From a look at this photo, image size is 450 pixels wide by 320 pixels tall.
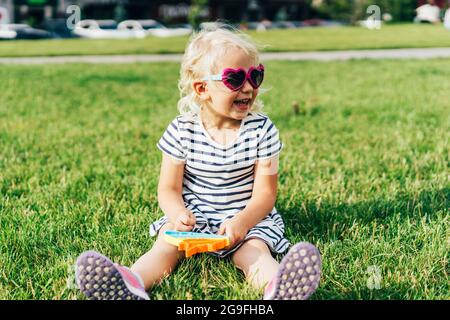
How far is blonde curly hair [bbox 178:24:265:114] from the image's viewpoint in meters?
2.31

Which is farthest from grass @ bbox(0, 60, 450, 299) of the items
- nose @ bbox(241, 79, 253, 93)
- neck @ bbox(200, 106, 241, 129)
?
nose @ bbox(241, 79, 253, 93)

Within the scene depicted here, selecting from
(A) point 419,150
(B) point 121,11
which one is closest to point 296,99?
(A) point 419,150

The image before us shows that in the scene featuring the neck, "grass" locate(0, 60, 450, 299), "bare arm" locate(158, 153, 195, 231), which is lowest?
"grass" locate(0, 60, 450, 299)

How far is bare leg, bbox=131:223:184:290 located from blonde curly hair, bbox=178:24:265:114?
63cm

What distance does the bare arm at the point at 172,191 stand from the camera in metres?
2.37

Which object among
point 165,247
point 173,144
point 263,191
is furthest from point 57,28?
point 165,247

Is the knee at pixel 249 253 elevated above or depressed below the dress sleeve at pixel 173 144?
below

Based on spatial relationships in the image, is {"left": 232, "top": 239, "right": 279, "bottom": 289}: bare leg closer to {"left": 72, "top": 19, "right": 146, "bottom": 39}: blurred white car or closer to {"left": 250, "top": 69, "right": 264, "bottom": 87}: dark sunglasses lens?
{"left": 250, "top": 69, "right": 264, "bottom": 87}: dark sunglasses lens

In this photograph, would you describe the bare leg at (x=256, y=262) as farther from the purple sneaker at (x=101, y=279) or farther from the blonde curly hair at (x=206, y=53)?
the blonde curly hair at (x=206, y=53)

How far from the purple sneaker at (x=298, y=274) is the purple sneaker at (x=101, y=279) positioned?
1.51 ft

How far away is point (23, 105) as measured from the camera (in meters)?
6.52

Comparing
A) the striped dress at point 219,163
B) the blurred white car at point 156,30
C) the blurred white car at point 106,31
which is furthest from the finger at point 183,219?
the blurred white car at point 156,30

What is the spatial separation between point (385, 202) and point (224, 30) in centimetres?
127

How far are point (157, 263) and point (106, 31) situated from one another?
32.9m
